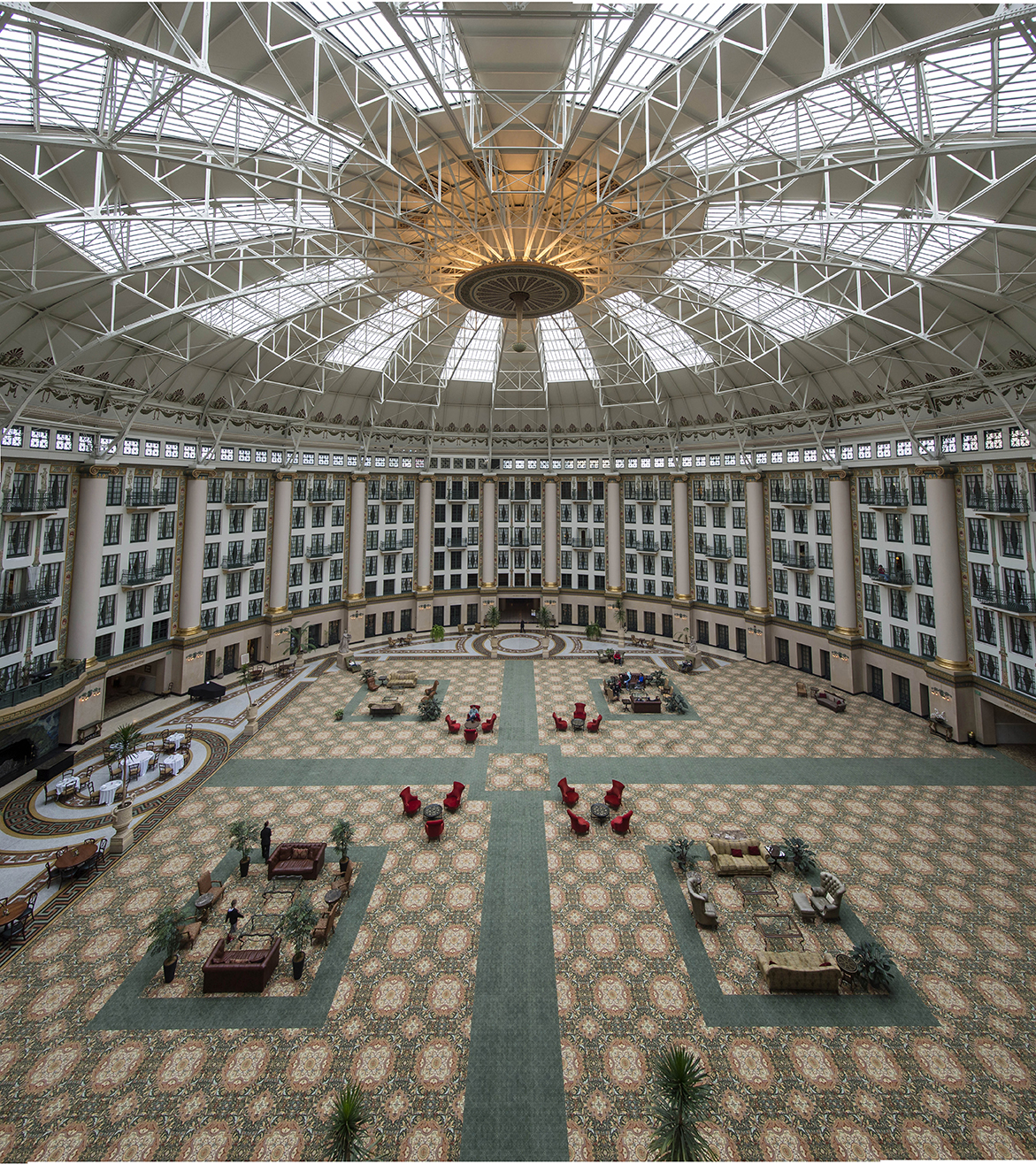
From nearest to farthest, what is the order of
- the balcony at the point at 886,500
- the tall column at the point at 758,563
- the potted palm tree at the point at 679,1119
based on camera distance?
the potted palm tree at the point at 679,1119 → the balcony at the point at 886,500 → the tall column at the point at 758,563

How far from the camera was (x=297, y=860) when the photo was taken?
53.7 feet

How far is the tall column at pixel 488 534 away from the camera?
48312 mm

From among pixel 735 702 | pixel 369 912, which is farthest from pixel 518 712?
pixel 369 912

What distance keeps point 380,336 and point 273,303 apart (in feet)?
26.8

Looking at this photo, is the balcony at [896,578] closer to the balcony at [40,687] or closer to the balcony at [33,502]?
the balcony at [40,687]

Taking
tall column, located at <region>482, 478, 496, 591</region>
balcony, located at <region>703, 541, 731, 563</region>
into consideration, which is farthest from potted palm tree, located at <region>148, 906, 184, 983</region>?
balcony, located at <region>703, 541, 731, 563</region>

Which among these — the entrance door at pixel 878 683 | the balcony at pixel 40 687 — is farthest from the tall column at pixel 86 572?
the entrance door at pixel 878 683

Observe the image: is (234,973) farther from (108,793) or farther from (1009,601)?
(1009,601)

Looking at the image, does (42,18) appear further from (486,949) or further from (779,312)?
(779,312)

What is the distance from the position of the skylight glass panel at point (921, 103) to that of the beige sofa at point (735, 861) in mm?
19266

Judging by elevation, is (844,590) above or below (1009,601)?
above

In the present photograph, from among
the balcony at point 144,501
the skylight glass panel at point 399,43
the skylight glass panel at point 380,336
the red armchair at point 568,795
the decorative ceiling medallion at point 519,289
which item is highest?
the skylight glass panel at point 380,336

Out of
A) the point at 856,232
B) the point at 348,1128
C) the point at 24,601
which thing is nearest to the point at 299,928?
the point at 348,1128

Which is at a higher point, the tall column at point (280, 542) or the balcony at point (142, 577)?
the tall column at point (280, 542)
